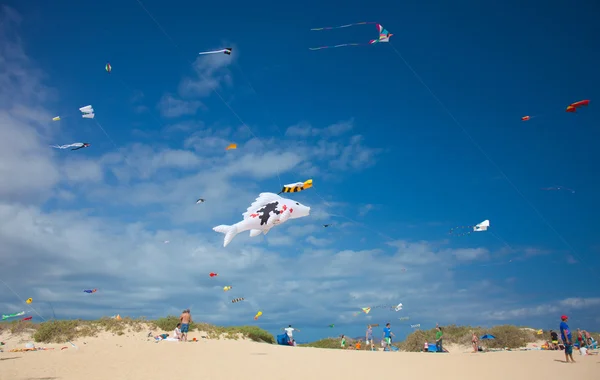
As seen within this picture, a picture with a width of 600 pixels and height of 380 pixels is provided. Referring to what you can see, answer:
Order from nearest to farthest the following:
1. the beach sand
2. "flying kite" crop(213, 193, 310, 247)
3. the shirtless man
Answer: the beach sand, "flying kite" crop(213, 193, 310, 247), the shirtless man

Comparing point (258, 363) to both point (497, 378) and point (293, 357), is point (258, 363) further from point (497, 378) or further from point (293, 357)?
point (497, 378)

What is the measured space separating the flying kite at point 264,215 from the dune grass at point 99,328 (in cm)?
1120

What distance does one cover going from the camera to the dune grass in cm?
1909

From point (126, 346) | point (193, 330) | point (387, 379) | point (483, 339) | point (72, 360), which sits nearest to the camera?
point (387, 379)

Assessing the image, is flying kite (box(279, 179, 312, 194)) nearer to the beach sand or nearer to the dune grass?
the beach sand

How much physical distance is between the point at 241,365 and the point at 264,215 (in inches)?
169

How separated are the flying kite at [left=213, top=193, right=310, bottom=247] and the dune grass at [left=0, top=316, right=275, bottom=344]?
11200 mm

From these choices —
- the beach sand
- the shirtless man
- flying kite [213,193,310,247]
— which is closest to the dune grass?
the shirtless man

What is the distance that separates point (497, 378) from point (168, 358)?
9.09 metres

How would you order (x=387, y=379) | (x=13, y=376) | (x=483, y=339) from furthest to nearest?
(x=483, y=339), (x=387, y=379), (x=13, y=376)

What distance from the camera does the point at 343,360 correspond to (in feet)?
48.2

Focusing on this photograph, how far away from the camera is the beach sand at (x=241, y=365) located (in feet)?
34.1

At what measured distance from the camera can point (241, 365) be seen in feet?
40.0

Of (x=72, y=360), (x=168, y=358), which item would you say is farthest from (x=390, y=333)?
(x=72, y=360)
